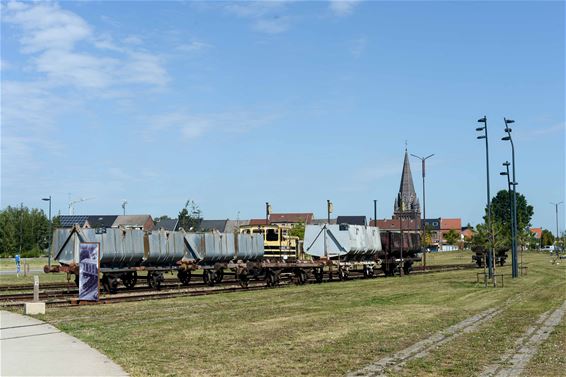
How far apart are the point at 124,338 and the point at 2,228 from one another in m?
102

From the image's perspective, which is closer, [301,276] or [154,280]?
[154,280]

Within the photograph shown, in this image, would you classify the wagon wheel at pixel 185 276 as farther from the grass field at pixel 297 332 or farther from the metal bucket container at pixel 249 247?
the grass field at pixel 297 332

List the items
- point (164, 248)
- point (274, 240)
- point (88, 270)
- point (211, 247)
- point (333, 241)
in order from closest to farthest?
point (88, 270)
point (164, 248)
point (211, 247)
point (333, 241)
point (274, 240)

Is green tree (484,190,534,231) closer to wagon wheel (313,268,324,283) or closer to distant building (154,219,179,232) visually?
distant building (154,219,179,232)

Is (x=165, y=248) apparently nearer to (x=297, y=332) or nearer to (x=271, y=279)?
(x=271, y=279)

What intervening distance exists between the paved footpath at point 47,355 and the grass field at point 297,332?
0.39 m

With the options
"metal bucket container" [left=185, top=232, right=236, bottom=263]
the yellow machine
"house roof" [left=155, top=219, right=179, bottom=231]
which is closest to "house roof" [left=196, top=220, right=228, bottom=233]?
"house roof" [left=155, top=219, right=179, bottom=231]

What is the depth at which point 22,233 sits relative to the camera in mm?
107625

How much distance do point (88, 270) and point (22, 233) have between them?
91.7 meters

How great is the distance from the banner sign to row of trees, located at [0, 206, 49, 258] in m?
85.0

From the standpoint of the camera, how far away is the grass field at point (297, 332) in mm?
11719

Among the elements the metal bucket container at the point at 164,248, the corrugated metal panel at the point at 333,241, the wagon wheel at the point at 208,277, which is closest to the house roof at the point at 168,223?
the corrugated metal panel at the point at 333,241

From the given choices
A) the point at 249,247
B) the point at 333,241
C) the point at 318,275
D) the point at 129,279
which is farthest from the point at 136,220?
the point at 129,279

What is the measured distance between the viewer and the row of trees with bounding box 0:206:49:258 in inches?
4181
